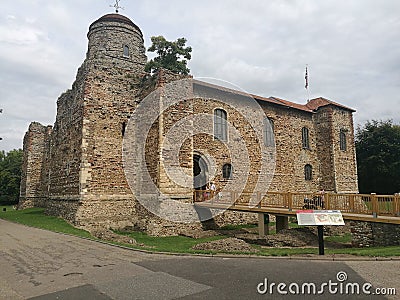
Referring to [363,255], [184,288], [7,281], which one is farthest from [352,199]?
[7,281]

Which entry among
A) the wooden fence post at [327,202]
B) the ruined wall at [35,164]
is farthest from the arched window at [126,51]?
the wooden fence post at [327,202]

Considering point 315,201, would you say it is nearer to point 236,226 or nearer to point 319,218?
point 319,218

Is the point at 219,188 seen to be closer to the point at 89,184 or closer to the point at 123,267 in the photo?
the point at 89,184

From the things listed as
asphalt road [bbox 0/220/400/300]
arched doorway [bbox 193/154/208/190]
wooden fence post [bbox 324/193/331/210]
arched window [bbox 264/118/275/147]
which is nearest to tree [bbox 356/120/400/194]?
arched window [bbox 264/118/275/147]

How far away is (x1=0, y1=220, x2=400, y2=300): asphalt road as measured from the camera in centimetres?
569

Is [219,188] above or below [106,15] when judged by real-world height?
below

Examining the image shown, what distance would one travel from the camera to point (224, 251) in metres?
9.59

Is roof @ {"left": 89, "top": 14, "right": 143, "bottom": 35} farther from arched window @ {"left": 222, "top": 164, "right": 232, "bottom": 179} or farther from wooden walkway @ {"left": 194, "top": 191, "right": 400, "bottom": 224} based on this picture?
wooden walkway @ {"left": 194, "top": 191, "right": 400, "bottom": 224}

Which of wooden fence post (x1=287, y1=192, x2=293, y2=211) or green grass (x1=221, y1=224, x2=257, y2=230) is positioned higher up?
wooden fence post (x1=287, y1=192, x2=293, y2=211)

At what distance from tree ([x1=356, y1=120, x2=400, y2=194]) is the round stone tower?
2377cm

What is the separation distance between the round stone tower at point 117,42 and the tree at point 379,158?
78.0ft

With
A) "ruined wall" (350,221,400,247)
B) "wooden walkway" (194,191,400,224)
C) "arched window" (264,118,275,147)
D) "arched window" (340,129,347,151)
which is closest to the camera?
"wooden walkway" (194,191,400,224)

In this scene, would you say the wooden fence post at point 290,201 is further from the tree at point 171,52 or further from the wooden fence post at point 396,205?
the tree at point 171,52

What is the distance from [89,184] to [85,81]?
578 centimetres
